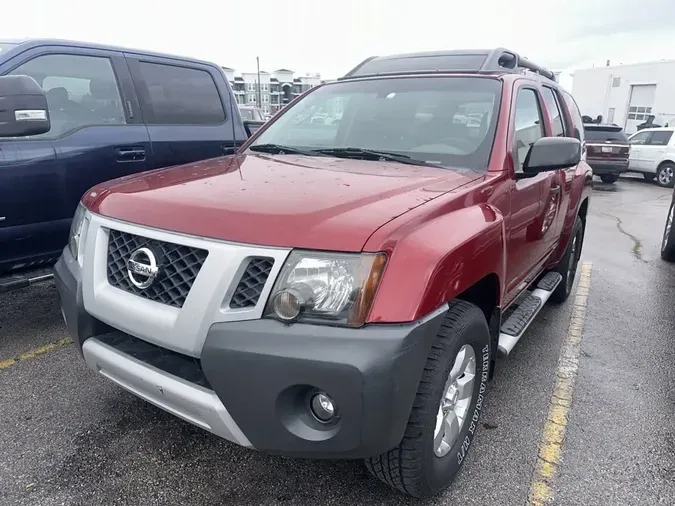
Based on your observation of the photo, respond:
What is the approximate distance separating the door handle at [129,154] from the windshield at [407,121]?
1151mm

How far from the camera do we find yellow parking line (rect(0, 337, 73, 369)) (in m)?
3.22

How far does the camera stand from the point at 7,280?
321cm

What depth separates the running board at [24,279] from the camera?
10.2 ft

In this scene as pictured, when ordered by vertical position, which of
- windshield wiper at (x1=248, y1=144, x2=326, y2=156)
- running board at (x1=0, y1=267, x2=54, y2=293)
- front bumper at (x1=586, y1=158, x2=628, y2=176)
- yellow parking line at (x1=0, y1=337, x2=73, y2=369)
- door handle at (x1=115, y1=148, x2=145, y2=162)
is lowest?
front bumper at (x1=586, y1=158, x2=628, y2=176)

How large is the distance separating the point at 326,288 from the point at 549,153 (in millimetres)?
1578

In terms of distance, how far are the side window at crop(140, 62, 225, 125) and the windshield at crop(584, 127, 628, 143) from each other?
1322 cm

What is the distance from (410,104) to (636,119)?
39.6m

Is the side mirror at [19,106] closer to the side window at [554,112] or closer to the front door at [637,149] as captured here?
the side window at [554,112]

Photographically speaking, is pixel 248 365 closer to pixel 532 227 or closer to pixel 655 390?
pixel 532 227

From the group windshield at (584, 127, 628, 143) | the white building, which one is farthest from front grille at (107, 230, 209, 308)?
the white building

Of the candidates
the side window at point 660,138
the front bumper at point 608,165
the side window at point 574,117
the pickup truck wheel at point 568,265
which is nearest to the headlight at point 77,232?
the pickup truck wheel at point 568,265

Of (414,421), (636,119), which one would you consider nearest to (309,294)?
(414,421)

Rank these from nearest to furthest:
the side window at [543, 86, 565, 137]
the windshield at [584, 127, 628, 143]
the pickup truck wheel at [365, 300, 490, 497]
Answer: the pickup truck wheel at [365, 300, 490, 497] → the side window at [543, 86, 565, 137] → the windshield at [584, 127, 628, 143]

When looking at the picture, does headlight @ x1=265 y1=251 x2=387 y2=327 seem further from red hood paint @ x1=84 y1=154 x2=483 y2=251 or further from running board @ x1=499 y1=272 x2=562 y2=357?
running board @ x1=499 y1=272 x2=562 y2=357
